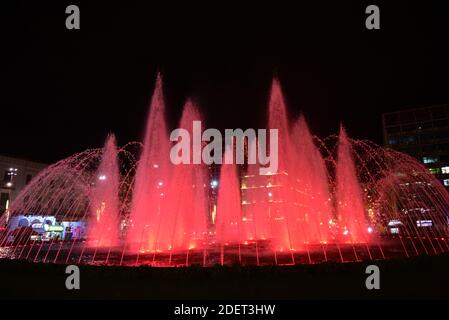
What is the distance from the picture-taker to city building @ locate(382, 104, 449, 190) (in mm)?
87000

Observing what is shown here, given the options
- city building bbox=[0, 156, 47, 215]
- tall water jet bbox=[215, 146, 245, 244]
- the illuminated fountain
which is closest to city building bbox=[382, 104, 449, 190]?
the illuminated fountain

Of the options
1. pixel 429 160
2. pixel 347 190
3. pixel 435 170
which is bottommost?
pixel 347 190

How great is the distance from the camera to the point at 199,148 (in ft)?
106

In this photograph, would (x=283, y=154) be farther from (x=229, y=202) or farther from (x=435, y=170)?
(x=435, y=170)

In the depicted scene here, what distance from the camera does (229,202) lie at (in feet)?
127

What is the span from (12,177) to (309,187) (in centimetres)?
4403

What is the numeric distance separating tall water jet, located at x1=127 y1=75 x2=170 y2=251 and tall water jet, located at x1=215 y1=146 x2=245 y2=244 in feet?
30.6

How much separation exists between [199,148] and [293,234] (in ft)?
42.7

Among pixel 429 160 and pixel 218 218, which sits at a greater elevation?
pixel 429 160

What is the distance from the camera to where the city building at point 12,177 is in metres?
50.4

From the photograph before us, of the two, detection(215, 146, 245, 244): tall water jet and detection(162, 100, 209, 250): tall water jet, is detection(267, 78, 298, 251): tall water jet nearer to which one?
detection(162, 100, 209, 250): tall water jet

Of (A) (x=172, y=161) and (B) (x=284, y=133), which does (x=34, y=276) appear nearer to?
(A) (x=172, y=161)

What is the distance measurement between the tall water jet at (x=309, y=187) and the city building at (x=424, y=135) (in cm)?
6718

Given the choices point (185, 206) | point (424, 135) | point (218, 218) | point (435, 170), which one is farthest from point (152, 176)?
point (424, 135)
